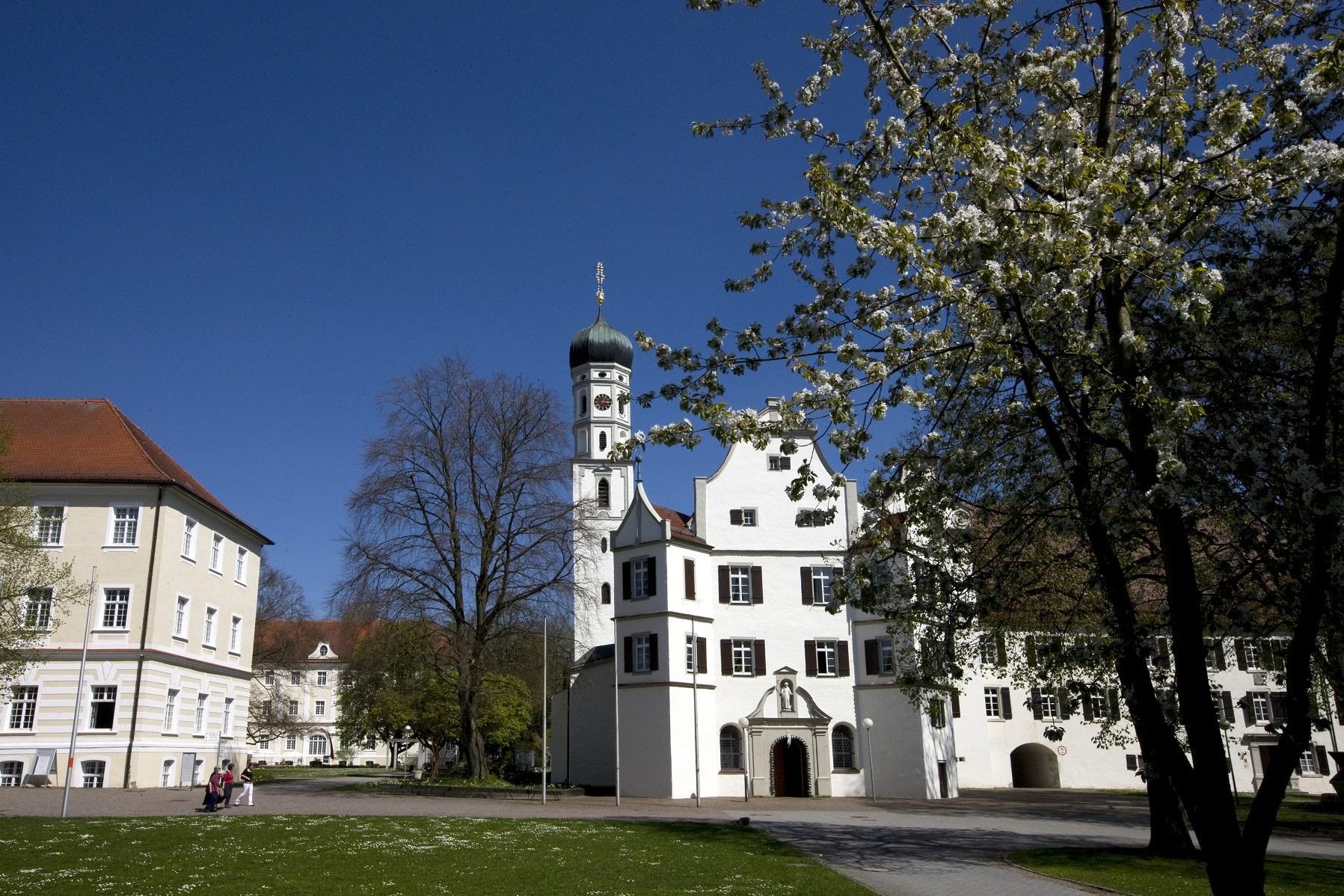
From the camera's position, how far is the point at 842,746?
43000mm

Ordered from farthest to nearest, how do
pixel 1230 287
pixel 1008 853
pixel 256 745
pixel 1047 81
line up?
1. pixel 256 745
2. pixel 1008 853
3. pixel 1230 287
4. pixel 1047 81

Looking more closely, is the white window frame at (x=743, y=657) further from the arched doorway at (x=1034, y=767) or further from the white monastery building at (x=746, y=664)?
the arched doorway at (x=1034, y=767)

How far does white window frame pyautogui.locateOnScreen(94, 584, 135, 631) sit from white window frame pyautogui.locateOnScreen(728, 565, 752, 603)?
23.3m

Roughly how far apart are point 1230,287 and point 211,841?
19.4 metres

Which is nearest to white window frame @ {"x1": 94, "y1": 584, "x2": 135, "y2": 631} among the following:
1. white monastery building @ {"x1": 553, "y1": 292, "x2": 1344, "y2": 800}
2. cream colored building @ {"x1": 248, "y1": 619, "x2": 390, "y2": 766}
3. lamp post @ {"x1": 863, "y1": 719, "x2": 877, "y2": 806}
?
white monastery building @ {"x1": 553, "y1": 292, "x2": 1344, "y2": 800}

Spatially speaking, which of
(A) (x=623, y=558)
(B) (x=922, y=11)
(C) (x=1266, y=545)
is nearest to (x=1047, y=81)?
(B) (x=922, y=11)

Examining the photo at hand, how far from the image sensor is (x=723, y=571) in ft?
147

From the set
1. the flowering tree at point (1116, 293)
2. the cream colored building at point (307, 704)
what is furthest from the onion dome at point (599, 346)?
the flowering tree at point (1116, 293)

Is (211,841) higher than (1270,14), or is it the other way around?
(1270,14)

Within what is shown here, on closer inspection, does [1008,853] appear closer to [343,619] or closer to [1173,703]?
[1173,703]

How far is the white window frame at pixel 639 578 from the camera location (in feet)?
142

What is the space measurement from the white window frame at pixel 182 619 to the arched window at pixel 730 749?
21.6 meters

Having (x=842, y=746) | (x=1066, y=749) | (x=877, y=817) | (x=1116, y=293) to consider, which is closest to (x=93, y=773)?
(x=877, y=817)

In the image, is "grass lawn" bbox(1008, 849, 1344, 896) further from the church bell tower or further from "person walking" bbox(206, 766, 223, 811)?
the church bell tower
